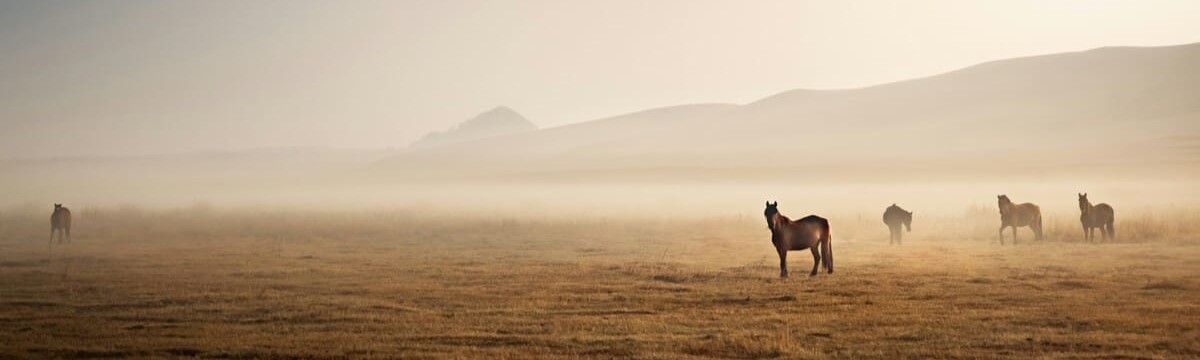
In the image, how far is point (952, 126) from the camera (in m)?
138

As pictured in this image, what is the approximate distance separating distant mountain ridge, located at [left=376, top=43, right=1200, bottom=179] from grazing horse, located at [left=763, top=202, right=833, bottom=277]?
85.0 m

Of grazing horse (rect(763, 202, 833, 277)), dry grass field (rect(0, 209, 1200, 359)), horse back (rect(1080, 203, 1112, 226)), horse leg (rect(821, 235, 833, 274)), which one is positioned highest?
horse back (rect(1080, 203, 1112, 226))

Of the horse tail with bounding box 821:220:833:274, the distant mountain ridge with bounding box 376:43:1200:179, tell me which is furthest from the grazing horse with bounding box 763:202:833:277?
the distant mountain ridge with bounding box 376:43:1200:179

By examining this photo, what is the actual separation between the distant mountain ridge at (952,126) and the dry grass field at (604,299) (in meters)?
81.3

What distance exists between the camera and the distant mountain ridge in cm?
11494

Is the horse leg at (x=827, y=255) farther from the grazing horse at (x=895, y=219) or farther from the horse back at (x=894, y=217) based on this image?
the horse back at (x=894, y=217)

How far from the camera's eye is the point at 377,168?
177 metres

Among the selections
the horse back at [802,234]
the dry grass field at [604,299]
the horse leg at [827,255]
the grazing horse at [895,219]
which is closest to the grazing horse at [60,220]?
the dry grass field at [604,299]

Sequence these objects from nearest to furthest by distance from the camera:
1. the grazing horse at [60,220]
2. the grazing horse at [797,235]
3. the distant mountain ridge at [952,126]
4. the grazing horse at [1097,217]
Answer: the grazing horse at [797,235], the grazing horse at [1097,217], the grazing horse at [60,220], the distant mountain ridge at [952,126]

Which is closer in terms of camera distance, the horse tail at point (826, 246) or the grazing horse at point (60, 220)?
the horse tail at point (826, 246)

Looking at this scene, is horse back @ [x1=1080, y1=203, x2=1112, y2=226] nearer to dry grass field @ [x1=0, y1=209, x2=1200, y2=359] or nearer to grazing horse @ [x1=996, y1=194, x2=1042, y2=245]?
dry grass field @ [x1=0, y1=209, x2=1200, y2=359]

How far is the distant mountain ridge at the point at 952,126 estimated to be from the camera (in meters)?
115

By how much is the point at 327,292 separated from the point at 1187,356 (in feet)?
48.2

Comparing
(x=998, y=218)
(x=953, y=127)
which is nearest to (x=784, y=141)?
(x=953, y=127)
